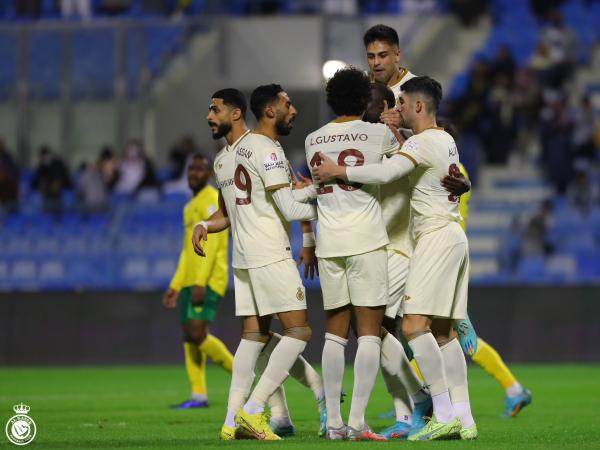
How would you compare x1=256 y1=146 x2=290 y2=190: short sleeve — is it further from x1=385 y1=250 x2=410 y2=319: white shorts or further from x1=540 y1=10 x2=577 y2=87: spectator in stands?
x1=540 y1=10 x2=577 y2=87: spectator in stands

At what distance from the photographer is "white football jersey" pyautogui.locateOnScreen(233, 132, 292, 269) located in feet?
30.9

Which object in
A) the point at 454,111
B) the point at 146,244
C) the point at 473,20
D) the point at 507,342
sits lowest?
the point at 507,342

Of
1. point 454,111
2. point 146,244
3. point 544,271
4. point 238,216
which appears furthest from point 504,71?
point 238,216

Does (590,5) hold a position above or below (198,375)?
above

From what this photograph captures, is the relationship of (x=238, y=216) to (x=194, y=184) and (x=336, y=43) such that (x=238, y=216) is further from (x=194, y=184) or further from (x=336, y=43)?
(x=336, y=43)

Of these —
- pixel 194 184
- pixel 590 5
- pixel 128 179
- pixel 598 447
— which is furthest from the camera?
pixel 590 5

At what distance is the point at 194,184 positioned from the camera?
13.1 metres

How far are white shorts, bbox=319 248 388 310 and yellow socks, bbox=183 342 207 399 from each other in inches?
166

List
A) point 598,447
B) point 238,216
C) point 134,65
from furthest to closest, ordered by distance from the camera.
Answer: point 134,65 < point 238,216 < point 598,447

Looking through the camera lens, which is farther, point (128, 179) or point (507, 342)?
point (128, 179)

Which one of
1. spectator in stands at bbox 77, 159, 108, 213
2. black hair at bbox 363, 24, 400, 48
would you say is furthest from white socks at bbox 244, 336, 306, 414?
spectator in stands at bbox 77, 159, 108, 213

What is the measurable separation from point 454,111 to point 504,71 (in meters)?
1.53

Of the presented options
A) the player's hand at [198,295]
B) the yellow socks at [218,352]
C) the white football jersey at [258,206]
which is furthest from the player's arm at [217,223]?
the yellow socks at [218,352]

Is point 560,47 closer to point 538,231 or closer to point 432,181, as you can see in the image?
point 538,231
